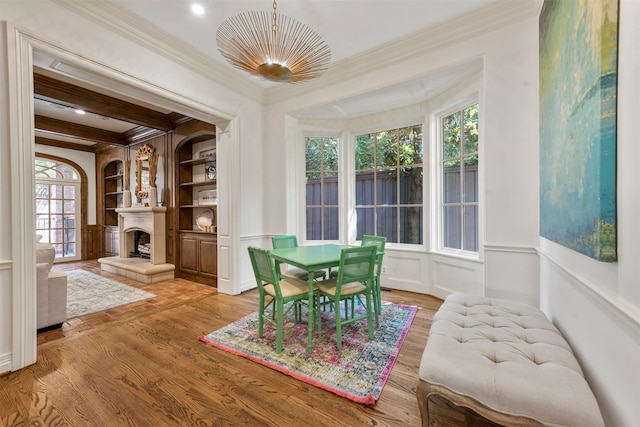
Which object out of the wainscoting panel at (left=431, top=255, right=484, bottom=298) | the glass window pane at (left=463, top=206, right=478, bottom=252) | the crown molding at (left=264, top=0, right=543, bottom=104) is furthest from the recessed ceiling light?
the wainscoting panel at (left=431, top=255, right=484, bottom=298)

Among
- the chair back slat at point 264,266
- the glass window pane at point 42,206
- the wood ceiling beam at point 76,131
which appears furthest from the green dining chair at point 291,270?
the glass window pane at point 42,206

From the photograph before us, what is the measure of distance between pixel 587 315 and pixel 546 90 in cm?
153

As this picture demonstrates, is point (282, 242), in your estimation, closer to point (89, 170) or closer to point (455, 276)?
point (455, 276)

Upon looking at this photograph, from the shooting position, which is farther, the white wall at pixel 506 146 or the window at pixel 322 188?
the window at pixel 322 188

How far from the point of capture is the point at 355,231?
431cm

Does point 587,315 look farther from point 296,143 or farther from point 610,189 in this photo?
point 296,143

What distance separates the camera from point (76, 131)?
5.28 meters

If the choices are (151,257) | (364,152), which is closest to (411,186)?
(364,152)

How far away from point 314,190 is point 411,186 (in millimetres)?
1547

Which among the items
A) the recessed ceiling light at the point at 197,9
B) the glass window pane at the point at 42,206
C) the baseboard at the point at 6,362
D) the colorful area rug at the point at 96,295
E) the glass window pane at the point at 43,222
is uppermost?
the recessed ceiling light at the point at 197,9

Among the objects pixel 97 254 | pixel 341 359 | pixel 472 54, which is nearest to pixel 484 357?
pixel 341 359

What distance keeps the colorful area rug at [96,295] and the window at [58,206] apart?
7.72ft

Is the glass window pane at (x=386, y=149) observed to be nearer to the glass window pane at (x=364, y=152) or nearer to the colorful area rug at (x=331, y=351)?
the glass window pane at (x=364, y=152)

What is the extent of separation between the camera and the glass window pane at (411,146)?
379cm
